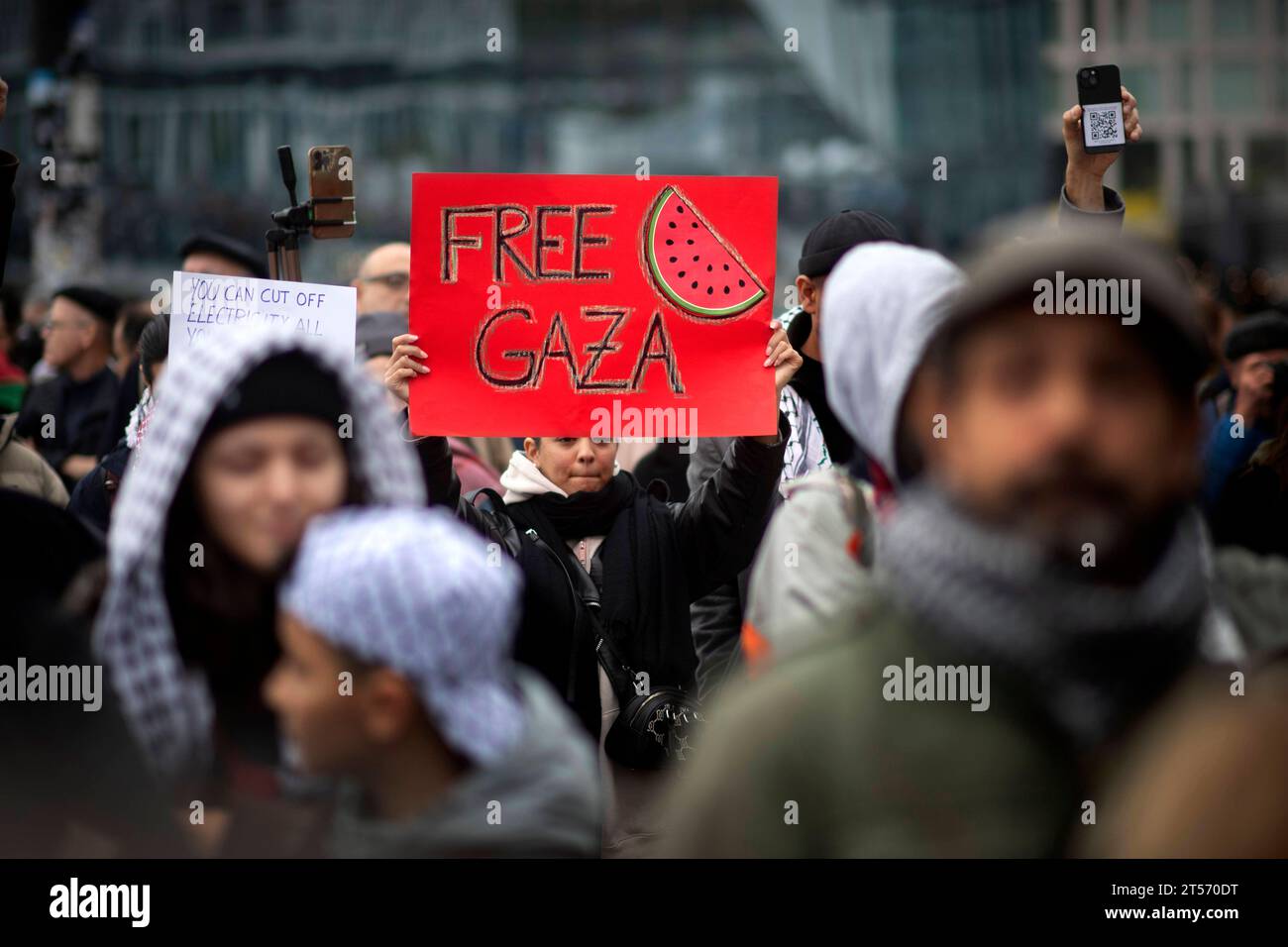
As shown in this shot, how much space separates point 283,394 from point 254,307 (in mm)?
2229

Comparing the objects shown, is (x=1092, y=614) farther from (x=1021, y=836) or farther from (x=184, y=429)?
(x=184, y=429)

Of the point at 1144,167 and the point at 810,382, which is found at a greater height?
the point at 1144,167

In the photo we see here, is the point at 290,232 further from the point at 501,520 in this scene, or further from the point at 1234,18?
the point at 1234,18

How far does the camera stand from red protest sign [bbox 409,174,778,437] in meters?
4.51

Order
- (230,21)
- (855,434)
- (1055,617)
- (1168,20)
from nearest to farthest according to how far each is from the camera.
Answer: (1055,617), (855,434), (230,21), (1168,20)

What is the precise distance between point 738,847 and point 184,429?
958 millimetres

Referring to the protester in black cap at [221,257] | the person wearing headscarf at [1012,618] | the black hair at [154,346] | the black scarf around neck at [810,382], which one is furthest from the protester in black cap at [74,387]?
the person wearing headscarf at [1012,618]

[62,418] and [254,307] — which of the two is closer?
[254,307]

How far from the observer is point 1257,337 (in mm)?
6426

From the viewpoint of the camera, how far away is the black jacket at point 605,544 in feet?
14.4

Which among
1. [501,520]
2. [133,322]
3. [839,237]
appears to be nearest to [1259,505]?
[839,237]

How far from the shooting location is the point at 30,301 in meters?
12.6

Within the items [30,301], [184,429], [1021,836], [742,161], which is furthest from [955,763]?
[742,161]

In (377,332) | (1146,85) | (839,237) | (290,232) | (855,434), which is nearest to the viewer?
(855,434)
